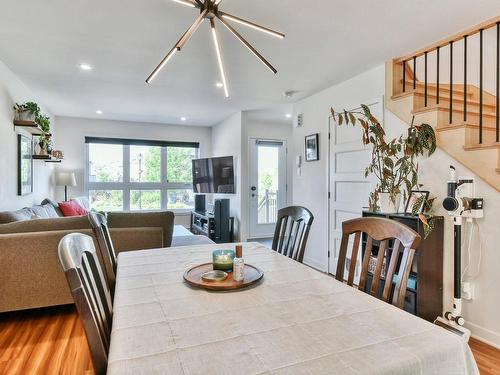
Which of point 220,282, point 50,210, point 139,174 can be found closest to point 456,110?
point 220,282

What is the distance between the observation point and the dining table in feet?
2.43

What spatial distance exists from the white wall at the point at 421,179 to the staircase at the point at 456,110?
98 mm

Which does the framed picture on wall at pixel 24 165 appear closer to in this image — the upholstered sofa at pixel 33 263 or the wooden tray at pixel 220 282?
the upholstered sofa at pixel 33 263

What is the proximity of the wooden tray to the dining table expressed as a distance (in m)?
0.03

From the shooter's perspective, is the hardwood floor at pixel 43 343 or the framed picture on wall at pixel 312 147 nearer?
the hardwood floor at pixel 43 343

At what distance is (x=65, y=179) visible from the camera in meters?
5.32

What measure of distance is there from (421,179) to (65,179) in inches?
212

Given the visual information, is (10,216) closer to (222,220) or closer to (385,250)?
(385,250)

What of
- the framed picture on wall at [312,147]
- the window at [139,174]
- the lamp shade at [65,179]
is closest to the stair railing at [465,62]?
the framed picture on wall at [312,147]

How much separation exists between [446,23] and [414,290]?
205 centimetres

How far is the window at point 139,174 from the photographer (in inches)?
241

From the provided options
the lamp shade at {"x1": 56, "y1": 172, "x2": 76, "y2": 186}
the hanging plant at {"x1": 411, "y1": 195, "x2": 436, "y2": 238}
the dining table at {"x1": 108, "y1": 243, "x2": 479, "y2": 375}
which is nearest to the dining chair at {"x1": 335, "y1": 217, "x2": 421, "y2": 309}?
the dining table at {"x1": 108, "y1": 243, "x2": 479, "y2": 375}

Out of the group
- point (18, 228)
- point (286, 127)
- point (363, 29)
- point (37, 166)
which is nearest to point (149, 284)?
point (18, 228)

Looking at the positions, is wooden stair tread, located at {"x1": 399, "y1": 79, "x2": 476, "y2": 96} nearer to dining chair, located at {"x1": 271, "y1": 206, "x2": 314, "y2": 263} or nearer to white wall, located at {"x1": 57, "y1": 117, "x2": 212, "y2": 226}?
dining chair, located at {"x1": 271, "y1": 206, "x2": 314, "y2": 263}
